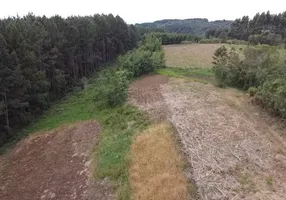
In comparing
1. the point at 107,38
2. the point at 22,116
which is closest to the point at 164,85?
the point at 22,116

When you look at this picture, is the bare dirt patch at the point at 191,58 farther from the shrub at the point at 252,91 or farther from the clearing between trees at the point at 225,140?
the clearing between trees at the point at 225,140

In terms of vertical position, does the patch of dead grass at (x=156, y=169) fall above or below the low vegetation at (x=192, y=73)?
above

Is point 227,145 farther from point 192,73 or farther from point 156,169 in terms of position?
point 192,73

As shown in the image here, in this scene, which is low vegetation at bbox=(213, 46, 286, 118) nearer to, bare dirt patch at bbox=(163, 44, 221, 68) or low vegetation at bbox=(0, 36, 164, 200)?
low vegetation at bbox=(0, 36, 164, 200)

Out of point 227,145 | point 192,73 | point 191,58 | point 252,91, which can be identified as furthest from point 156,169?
point 191,58

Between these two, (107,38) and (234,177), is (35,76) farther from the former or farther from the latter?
(107,38)

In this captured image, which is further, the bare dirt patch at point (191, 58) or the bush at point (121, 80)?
the bare dirt patch at point (191, 58)

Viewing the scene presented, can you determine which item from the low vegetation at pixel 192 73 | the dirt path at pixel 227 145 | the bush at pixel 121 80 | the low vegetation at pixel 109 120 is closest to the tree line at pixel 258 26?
the low vegetation at pixel 192 73
